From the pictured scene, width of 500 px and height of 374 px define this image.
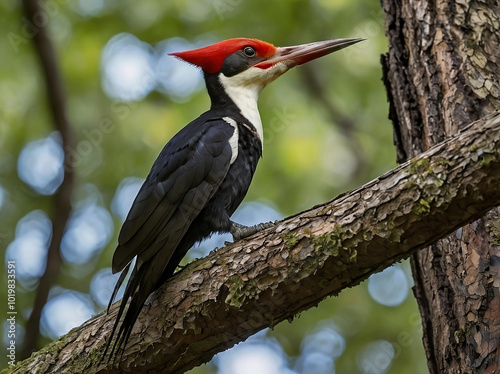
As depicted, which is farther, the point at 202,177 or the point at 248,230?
the point at 202,177

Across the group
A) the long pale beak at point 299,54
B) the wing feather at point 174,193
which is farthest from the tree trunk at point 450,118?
the wing feather at point 174,193

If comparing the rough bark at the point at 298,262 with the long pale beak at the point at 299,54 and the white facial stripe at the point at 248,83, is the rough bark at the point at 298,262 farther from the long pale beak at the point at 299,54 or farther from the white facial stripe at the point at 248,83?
the long pale beak at the point at 299,54

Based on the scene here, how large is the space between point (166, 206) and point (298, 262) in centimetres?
91

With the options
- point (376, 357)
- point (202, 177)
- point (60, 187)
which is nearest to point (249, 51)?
point (202, 177)

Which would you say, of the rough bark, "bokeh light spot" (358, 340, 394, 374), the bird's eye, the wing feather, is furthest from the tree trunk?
"bokeh light spot" (358, 340, 394, 374)

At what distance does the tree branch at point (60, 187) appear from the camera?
443 cm

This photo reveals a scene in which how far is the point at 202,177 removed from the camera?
3.30 m

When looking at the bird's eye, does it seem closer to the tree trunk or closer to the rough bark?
the tree trunk

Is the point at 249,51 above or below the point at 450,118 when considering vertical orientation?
above

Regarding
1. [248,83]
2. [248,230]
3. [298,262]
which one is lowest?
[298,262]

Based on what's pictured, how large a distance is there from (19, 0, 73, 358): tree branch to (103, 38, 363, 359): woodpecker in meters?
1.05

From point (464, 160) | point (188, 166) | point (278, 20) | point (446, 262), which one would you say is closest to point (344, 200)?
point (464, 160)

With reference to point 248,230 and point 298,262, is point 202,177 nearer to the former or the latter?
point 248,230

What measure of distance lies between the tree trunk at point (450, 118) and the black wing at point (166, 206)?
3.53 ft
